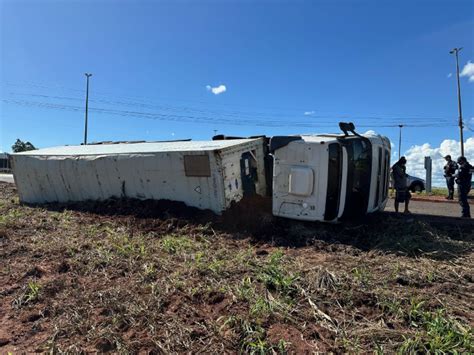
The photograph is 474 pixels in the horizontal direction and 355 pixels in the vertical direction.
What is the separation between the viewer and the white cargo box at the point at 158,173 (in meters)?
7.16

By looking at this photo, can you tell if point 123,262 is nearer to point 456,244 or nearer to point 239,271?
point 239,271

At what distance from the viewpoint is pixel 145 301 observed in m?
3.74

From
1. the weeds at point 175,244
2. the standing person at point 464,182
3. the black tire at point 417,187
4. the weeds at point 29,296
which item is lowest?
the weeds at point 29,296

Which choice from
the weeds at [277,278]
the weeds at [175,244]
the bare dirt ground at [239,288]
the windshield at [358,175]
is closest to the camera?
the bare dirt ground at [239,288]

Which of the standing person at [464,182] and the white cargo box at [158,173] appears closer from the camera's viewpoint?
the white cargo box at [158,173]

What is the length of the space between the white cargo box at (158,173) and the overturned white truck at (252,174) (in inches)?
0.7

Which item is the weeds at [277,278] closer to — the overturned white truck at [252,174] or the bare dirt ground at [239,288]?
the bare dirt ground at [239,288]

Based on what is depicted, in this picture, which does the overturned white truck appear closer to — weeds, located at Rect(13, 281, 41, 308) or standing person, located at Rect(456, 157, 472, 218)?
standing person, located at Rect(456, 157, 472, 218)

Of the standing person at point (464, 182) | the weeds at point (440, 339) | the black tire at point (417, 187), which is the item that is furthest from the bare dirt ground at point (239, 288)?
the black tire at point (417, 187)

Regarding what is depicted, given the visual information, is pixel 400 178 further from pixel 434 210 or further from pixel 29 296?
pixel 29 296

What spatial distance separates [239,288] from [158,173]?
4.43m

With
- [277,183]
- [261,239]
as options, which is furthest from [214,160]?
[261,239]

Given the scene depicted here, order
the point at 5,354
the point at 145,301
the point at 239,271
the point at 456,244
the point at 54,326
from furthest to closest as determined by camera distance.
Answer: the point at 456,244
the point at 239,271
the point at 145,301
the point at 54,326
the point at 5,354

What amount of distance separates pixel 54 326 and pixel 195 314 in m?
1.23
